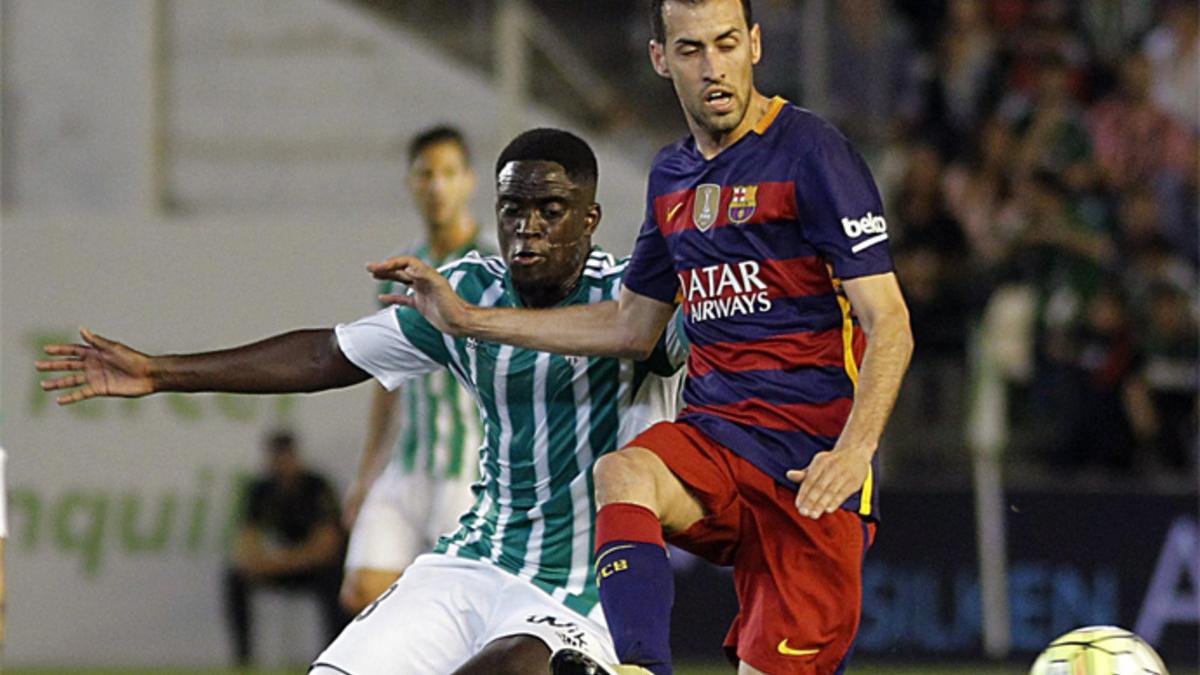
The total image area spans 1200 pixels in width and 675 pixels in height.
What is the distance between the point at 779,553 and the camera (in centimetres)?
493

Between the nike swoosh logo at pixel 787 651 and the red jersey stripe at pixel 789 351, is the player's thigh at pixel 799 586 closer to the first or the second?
the nike swoosh logo at pixel 787 651

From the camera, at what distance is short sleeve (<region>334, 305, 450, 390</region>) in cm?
532

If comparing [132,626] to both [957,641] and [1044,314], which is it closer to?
[957,641]

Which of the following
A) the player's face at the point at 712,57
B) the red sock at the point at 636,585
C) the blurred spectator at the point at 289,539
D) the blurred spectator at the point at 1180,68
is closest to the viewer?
the red sock at the point at 636,585

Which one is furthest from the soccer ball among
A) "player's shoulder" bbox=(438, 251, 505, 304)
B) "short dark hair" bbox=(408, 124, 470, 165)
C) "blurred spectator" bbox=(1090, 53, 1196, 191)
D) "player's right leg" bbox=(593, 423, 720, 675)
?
"blurred spectator" bbox=(1090, 53, 1196, 191)

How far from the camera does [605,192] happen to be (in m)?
11.4

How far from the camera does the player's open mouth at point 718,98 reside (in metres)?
4.88

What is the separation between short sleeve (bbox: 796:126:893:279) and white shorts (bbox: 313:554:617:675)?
111cm

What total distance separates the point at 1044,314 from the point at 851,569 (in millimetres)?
6522

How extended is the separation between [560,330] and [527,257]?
214mm

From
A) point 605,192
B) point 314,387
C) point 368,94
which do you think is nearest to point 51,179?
point 368,94

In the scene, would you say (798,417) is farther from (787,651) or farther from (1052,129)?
(1052,129)

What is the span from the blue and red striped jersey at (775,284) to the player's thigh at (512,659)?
0.68 m

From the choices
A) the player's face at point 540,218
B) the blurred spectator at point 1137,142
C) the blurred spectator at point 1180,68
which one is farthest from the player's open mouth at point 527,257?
the blurred spectator at point 1180,68
